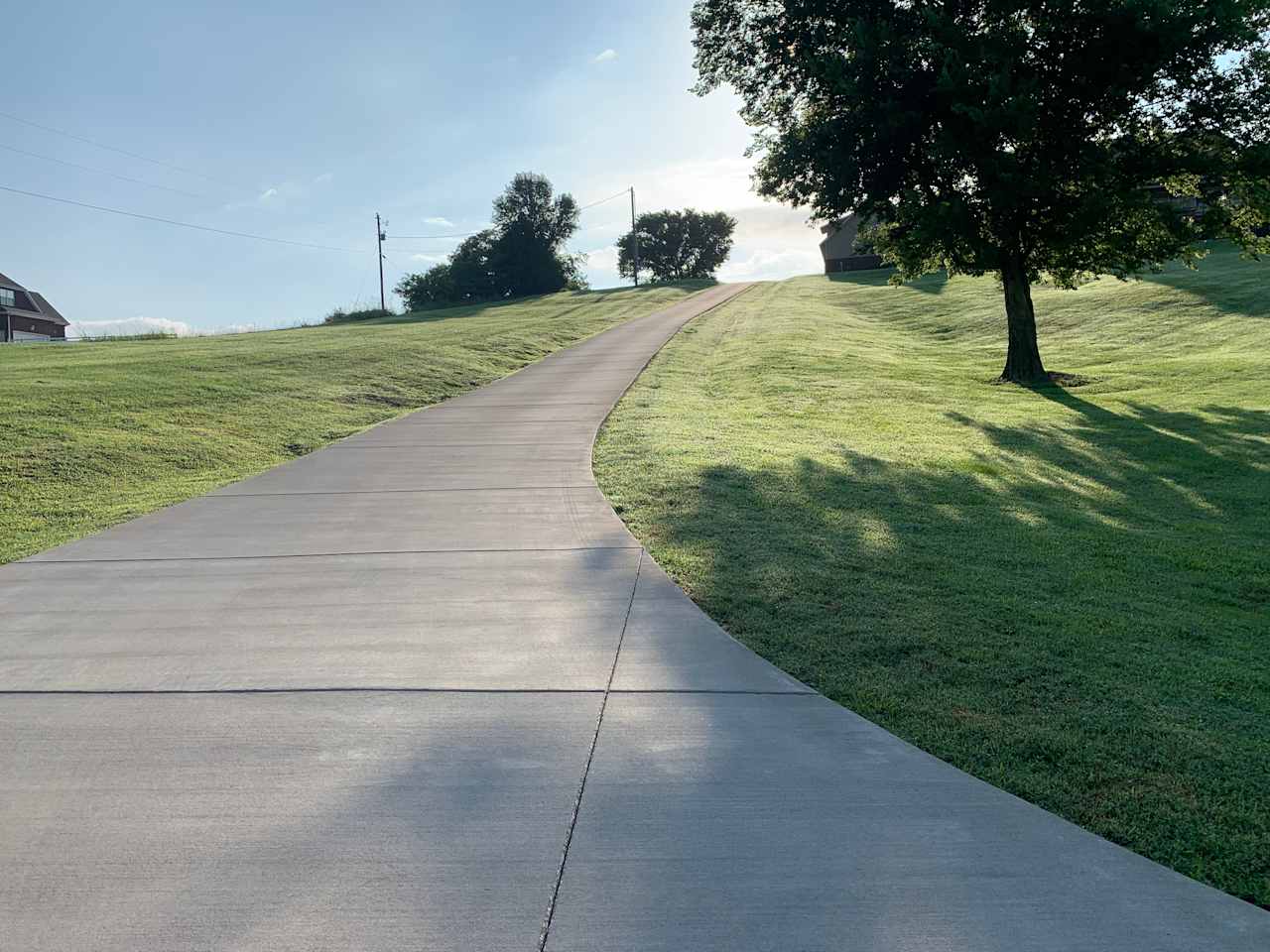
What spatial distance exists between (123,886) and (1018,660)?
3.74 metres

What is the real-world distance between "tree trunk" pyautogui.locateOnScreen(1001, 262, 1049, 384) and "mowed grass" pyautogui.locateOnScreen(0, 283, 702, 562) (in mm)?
11267

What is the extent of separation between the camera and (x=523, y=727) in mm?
3721

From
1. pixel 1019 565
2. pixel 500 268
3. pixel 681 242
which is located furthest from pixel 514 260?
pixel 1019 565

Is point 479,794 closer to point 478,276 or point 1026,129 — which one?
point 1026,129

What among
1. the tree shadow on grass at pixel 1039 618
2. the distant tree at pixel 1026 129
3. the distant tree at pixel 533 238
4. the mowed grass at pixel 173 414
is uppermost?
the distant tree at pixel 533 238

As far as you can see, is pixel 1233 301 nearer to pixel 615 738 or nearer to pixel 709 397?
pixel 709 397

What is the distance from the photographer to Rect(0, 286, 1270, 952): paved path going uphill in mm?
2562

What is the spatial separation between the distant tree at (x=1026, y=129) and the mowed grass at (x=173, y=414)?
9.12 m

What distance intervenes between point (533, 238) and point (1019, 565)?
74379 millimetres

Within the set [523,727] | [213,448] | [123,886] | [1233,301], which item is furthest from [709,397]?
[1233,301]

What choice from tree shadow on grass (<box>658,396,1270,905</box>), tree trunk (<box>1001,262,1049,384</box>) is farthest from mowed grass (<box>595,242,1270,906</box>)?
tree trunk (<box>1001,262,1049,384</box>)

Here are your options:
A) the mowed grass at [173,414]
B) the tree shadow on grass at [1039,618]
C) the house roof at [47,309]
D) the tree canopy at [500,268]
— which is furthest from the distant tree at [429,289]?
the tree shadow on grass at [1039,618]

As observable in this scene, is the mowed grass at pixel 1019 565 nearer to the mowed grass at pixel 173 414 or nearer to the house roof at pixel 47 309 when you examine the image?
the mowed grass at pixel 173 414

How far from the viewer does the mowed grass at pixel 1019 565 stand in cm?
342
